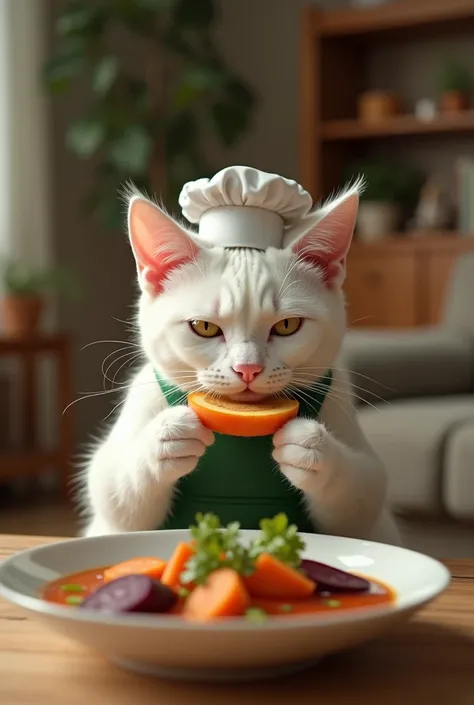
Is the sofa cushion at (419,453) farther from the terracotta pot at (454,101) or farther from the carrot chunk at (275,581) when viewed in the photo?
the terracotta pot at (454,101)

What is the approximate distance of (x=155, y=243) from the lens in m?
1.12

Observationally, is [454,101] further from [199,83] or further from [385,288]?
[199,83]

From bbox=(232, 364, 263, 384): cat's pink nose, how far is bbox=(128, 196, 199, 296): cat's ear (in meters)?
0.17

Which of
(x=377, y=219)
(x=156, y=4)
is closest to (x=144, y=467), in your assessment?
(x=156, y=4)

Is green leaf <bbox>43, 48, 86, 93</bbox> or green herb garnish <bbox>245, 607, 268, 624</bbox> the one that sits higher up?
green leaf <bbox>43, 48, 86, 93</bbox>

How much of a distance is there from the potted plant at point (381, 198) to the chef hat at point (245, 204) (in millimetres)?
3053

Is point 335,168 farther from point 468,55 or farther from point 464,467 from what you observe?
point 464,467

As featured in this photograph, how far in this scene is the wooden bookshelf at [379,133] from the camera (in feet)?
13.2

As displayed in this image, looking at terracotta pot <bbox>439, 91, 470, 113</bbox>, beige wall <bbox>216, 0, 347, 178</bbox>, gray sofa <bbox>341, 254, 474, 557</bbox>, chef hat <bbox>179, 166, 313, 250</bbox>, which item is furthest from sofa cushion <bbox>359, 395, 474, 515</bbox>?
beige wall <bbox>216, 0, 347, 178</bbox>

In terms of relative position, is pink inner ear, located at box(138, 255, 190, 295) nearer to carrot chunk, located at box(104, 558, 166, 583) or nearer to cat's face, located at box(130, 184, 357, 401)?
cat's face, located at box(130, 184, 357, 401)

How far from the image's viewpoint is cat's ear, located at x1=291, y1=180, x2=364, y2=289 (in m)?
1.12

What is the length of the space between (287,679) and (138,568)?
0.58 feet

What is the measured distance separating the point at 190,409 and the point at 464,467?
4.57 ft

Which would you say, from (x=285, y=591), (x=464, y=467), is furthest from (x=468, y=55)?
(x=285, y=591)
